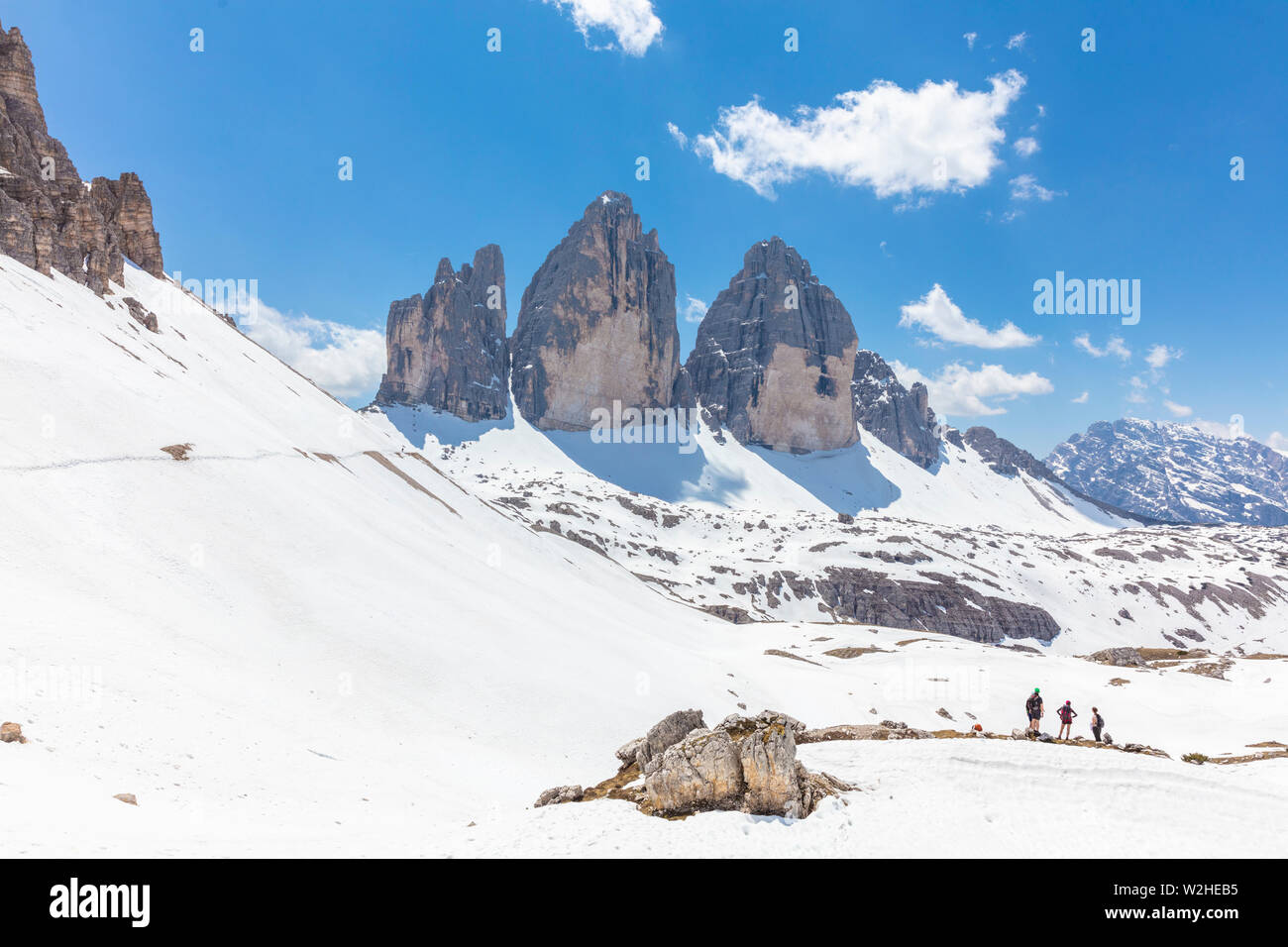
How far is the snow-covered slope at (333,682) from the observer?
12742 millimetres

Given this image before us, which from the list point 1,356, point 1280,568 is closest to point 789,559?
point 1,356

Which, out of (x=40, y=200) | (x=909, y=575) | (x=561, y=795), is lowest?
(x=909, y=575)

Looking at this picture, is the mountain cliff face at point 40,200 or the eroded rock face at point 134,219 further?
the eroded rock face at point 134,219

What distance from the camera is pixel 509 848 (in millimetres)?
11453

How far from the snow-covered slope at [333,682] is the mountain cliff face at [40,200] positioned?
4304 millimetres

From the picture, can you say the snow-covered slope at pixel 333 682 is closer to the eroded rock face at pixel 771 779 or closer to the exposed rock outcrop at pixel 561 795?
the eroded rock face at pixel 771 779

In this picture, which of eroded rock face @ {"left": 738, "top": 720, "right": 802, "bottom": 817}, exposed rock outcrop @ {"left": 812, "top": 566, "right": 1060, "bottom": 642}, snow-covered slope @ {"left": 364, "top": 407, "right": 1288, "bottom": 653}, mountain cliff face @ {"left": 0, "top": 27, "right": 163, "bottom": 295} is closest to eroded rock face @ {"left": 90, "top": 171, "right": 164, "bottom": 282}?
mountain cliff face @ {"left": 0, "top": 27, "right": 163, "bottom": 295}

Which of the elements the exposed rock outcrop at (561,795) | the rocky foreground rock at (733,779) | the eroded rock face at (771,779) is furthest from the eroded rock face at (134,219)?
the eroded rock face at (771,779)

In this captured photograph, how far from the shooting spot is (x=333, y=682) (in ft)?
71.4

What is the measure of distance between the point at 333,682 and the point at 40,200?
6587 cm

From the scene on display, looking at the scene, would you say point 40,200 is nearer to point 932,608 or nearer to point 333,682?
point 333,682

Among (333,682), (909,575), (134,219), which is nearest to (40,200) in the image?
(134,219)
